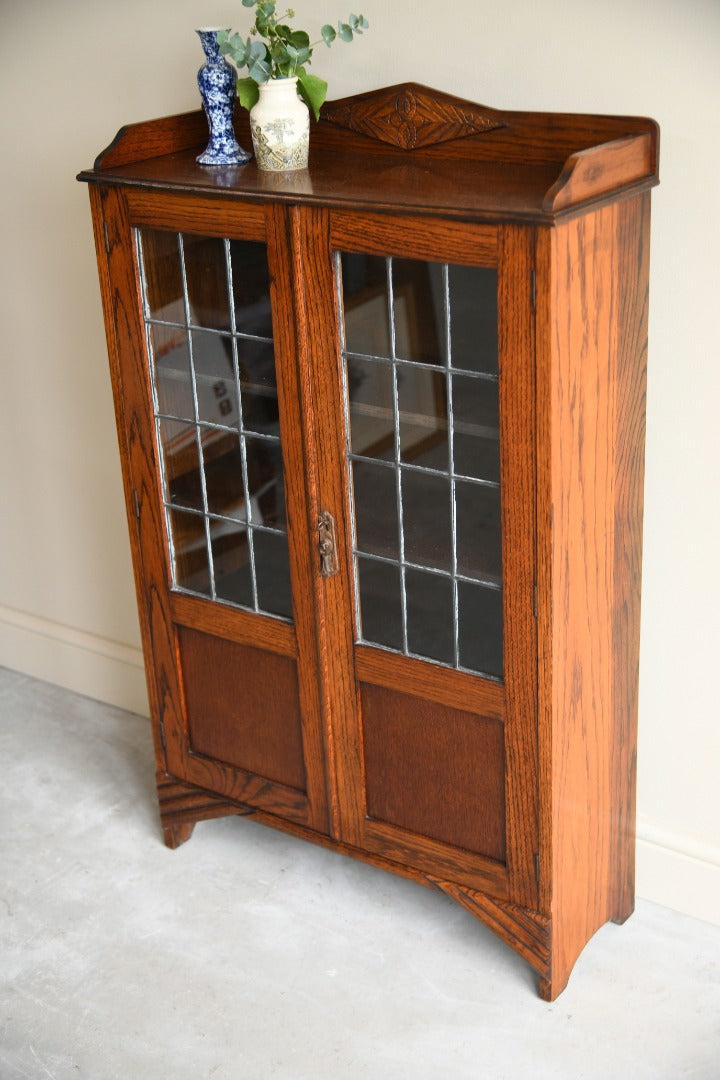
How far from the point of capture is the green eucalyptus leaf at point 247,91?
2.25 m

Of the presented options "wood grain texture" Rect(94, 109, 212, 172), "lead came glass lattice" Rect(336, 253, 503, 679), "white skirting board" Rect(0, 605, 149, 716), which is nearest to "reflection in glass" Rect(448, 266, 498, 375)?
"lead came glass lattice" Rect(336, 253, 503, 679)

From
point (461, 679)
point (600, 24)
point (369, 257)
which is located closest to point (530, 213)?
point (369, 257)

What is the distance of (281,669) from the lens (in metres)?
2.52

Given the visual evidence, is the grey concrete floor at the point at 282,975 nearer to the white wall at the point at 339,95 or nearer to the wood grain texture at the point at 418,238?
the white wall at the point at 339,95

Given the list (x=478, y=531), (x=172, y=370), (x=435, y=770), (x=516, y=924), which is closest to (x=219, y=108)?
(x=172, y=370)

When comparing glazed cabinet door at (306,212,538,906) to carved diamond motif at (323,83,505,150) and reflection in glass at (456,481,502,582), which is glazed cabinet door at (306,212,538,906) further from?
carved diamond motif at (323,83,505,150)

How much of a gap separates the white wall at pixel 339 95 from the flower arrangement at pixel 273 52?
0.16 m

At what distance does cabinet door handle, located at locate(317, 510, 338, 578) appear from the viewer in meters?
2.29

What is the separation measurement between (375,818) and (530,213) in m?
Answer: 1.22

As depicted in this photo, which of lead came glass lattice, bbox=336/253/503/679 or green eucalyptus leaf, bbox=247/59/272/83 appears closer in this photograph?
lead came glass lattice, bbox=336/253/503/679

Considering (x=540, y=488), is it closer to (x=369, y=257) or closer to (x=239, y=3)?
(x=369, y=257)

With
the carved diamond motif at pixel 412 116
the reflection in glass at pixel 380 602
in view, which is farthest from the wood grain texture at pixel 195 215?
the reflection in glass at pixel 380 602

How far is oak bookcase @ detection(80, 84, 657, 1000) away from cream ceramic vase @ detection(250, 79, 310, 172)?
5 centimetres

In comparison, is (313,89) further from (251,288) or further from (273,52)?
(251,288)
